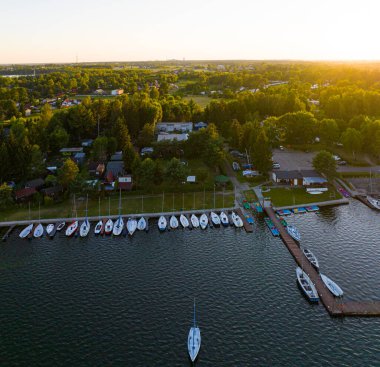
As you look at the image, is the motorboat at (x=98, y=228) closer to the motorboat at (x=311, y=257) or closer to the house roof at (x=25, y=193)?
the house roof at (x=25, y=193)

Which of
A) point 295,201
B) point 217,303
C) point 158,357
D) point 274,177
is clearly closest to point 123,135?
point 274,177

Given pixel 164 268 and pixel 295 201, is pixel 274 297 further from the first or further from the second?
pixel 295 201

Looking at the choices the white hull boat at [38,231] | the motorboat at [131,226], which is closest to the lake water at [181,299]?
the motorboat at [131,226]

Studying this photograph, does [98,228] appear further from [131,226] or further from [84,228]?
[131,226]

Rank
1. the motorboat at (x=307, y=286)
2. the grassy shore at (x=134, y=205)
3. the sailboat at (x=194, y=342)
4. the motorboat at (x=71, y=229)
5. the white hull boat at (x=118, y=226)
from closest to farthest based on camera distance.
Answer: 1. the sailboat at (x=194, y=342)
2. the motorboat at (x=307, y=286)
3. the motorboat at (x=71, y=229)
4. the white hull boat at (x=118, y=226)
5. the grassy shore at (x=134, y=205)

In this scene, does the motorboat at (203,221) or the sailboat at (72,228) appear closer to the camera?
the sailboat at (72,228)

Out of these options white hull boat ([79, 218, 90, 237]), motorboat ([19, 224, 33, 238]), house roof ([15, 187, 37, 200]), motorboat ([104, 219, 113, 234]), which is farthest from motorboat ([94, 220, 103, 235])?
house roof ([15, 187, 37, 200])

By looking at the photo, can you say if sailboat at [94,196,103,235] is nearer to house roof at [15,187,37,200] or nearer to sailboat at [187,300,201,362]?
house roof at [15,187,37,200]
